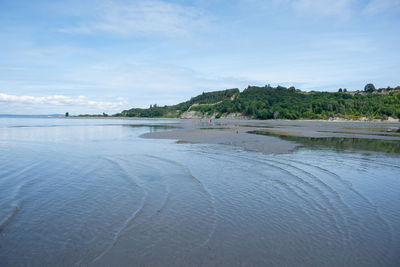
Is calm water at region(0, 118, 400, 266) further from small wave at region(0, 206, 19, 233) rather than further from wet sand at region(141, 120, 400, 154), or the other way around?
wet sand at region(141, 120, 400, 154)

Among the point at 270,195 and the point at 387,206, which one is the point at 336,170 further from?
the point at 270,195

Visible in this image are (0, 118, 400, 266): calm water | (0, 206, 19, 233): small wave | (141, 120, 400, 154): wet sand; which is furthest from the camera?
(141, 120, 400, 154): wet sand

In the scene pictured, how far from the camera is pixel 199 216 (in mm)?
8578

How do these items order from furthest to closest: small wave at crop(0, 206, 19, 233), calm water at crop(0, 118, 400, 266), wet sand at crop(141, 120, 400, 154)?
wet sand at crop(141, 120, 400, 154) < small wave at crop(0, 206, 19, 233) < calm water at crop(0, 118, 400, 266)

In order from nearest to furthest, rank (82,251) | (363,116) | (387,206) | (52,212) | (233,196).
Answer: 1. (82,251)
2. (52,212)
3. (387,206)
4. (233,196)
5. (363,116)

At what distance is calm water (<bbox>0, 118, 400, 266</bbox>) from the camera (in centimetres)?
613

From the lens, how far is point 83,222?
7.97m

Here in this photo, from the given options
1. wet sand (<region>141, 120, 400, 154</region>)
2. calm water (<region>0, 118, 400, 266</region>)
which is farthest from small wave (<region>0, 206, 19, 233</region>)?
wet sand (<region>141, 120, 400, 154</region>)

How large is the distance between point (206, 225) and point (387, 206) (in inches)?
297

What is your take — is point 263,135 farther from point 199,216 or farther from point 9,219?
point 9,219

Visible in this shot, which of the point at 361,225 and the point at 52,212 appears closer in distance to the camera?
the point at 361,225

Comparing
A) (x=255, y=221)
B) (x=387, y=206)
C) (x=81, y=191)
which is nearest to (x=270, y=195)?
(x=255, y=221)

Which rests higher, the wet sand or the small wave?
the wet sand

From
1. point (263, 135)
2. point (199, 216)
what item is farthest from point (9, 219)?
point (263, 135)
